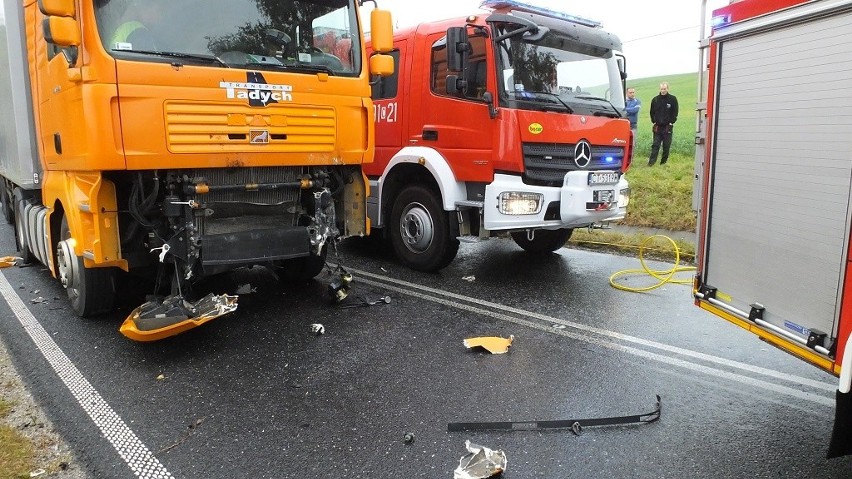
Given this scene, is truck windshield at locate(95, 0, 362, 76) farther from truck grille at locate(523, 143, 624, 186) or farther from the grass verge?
the grass verge

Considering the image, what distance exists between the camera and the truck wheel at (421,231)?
6.48 metres

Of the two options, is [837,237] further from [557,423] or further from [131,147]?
[131,147]

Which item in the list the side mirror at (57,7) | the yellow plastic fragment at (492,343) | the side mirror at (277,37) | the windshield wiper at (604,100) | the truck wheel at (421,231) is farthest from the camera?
A: the truck wheel at (421,231)

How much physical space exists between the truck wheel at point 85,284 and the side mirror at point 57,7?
5.95 ft

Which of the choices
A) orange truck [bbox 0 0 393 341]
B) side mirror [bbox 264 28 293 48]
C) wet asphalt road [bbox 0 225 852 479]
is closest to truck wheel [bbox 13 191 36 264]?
wet asphalt road [bbox 0 225 852 479]

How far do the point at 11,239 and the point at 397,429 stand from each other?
329 inches

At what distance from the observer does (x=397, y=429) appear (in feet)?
10.5

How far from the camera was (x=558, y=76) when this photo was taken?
612 centimetres

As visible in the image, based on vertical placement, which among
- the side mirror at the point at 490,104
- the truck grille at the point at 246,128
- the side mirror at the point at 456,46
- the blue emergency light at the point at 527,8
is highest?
the blue emergency light at the point at 527,8

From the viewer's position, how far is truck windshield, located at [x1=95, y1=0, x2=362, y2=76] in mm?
3934

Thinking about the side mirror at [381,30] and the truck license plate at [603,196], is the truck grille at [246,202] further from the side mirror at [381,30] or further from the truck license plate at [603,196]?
the truck license plate at [603,196]

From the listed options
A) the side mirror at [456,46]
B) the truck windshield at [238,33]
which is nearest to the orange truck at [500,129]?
the side mirror at [456,46]

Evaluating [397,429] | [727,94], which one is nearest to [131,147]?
[397,429]

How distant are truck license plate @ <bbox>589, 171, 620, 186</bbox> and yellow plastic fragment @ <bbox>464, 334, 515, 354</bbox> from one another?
7.37 feet
